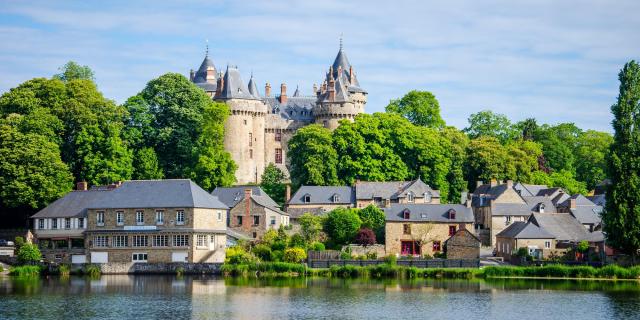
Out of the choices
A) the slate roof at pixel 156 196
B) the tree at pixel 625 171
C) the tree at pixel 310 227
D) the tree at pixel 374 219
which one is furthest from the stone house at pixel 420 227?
the tree at pixel 625 171

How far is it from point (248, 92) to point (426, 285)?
154ft

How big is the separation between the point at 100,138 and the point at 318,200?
16.6 metres

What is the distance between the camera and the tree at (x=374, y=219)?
76.2 m

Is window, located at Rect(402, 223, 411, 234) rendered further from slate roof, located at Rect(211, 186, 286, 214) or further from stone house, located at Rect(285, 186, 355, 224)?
stone house, located at Rect(285, 186, 355, 224)

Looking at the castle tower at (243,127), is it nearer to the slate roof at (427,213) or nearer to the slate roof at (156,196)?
the slate roof at (427,213)

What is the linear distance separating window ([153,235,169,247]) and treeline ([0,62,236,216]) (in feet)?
33.6

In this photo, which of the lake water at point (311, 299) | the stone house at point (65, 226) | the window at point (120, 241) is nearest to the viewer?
the lake water at point (311, 299)

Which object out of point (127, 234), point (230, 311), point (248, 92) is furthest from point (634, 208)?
point (248, 92)

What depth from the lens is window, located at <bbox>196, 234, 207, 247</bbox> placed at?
70.4 m

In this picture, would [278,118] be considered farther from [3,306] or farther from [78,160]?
[3,306]

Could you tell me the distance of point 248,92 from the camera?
10431 cm

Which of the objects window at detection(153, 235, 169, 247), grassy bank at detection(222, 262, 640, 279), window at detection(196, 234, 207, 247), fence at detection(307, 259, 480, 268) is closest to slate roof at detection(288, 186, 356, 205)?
window at detection(196, 234, 207, 247)

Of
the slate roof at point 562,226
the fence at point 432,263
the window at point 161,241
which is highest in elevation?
the slate roof at point 562,226

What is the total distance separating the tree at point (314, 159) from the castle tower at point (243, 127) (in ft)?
28.2
